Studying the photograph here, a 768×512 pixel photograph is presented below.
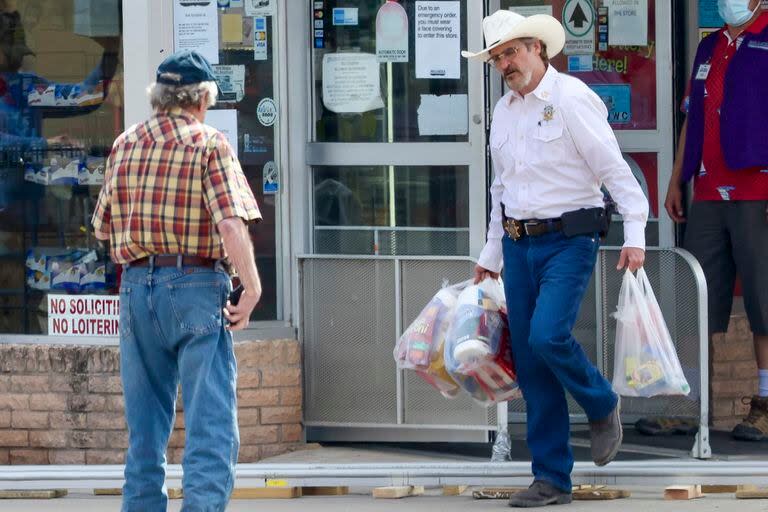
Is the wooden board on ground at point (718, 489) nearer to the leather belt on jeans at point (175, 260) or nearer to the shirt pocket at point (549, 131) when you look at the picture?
the shirt pocket at point (549, 131)

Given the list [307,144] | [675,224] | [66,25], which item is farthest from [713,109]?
[66,25]

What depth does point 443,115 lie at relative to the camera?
7582mm

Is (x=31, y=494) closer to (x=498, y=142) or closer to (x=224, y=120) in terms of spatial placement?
(x=224, y=120)

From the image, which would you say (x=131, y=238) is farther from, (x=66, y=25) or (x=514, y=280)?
(x=66, y=25)

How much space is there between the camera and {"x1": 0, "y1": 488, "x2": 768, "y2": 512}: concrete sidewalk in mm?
6516

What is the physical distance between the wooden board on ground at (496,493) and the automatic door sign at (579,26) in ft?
8.71

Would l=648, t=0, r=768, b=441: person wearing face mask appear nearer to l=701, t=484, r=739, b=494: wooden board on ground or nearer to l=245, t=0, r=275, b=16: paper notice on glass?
l=701, t=484, r=739, b=494: wooden board on ground

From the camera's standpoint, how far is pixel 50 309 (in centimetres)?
765

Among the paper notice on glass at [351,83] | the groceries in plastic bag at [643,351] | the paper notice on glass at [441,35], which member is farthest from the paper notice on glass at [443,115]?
the groceries in plastic bag at [643,351]

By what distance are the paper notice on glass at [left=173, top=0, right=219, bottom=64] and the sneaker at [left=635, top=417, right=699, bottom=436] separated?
2.84 meters

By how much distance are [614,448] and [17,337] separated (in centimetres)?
300

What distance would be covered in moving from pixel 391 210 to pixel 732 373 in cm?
198

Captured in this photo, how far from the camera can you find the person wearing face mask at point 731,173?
7.64 meters

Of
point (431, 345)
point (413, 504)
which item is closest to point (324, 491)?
point (413, 504)
